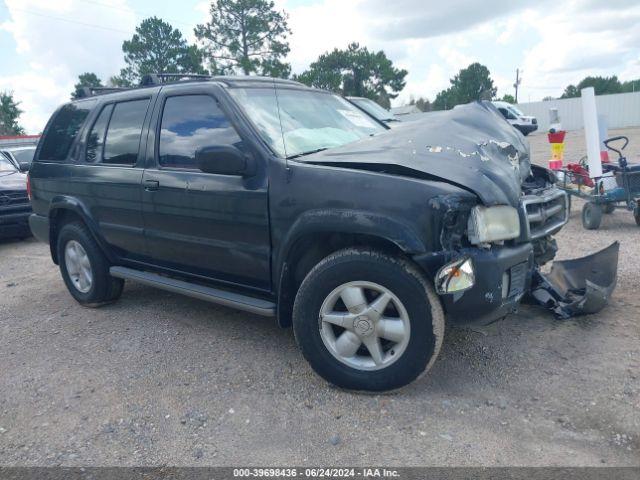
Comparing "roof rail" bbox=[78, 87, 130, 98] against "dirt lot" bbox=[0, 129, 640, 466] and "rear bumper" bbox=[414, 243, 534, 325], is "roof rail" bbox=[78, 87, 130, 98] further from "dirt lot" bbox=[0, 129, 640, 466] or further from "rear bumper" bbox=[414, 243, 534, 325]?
"rear bumper" bbox=[414, 243, 534, 325]

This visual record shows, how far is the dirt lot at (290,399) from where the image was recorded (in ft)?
8.88

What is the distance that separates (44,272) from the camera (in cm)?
673

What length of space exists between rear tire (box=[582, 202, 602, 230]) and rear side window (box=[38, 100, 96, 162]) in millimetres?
6141

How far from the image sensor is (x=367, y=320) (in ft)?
10.1

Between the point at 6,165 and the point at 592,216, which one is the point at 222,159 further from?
the point at 6,165

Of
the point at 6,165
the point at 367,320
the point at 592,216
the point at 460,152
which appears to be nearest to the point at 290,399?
the point at 367,320

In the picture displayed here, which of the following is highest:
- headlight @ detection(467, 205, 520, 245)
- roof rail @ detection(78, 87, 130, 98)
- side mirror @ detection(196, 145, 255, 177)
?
roof rail @ detection(78, 87, 130, 98)

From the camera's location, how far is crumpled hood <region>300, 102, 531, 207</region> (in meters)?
3.00

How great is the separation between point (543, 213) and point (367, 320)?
4.62 feet

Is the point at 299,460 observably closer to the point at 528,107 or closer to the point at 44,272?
the point at 44,272

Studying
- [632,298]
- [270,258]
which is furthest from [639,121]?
[270,258]

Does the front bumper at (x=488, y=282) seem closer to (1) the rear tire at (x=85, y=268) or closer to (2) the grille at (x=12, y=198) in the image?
(1) the rear tire at (x=85, y=268)

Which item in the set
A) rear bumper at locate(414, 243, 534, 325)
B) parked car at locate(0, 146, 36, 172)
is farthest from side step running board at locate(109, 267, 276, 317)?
parked car at locate(0, 146, 36, 172)

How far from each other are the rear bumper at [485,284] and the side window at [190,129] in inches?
62.2
